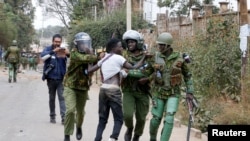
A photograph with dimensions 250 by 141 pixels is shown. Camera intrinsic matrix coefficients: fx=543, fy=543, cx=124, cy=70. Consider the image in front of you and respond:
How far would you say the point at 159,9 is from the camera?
102 feet

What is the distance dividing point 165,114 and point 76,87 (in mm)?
1618

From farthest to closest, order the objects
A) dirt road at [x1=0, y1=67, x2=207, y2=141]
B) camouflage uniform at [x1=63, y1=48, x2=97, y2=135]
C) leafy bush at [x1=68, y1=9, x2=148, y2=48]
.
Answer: leafy bush at [x1=68, y1=9, x2=148, y2=48], dirt road at [x1=0, y1=67, x2=207, y2=141], camouflage uniform at [x1=63, y1=48, x2=97, y2=135]

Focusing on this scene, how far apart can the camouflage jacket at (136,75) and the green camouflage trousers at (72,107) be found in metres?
0.84

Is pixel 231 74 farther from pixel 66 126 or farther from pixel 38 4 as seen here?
pixel 38 4

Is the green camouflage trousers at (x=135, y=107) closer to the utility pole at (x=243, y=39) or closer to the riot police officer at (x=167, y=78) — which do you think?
the riot police officer at (x=167, y=78)

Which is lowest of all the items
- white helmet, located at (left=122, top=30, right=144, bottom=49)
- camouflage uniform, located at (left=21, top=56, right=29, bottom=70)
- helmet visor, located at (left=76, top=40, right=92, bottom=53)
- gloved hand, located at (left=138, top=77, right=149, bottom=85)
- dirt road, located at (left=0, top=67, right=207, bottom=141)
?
camouflage uniform, located at (left=21, top=56, right=29, bottom=70)

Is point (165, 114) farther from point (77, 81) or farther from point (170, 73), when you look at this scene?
point (77, 81)

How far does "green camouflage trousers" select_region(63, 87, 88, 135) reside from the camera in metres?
8.34

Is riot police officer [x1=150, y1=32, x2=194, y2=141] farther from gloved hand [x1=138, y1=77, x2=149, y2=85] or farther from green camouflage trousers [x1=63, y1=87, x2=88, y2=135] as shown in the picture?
green camouflage trousers [x1=63, y1=87, x2=88, y2=135]

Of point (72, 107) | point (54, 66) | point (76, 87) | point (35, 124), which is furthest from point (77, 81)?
point (35, 124)

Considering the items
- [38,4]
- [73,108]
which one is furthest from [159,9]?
[38,4]

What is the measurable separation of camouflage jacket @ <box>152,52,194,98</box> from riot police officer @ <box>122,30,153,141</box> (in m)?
0.27

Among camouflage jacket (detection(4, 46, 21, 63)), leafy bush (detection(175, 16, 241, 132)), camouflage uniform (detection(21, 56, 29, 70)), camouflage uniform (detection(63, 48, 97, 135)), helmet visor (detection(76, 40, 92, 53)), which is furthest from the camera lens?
camouflage uniform (detection(21, 56, 29, 70))

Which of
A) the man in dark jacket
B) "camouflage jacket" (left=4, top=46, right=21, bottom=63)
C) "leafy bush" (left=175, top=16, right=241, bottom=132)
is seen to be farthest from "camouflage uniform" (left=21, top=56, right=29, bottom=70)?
the man in dark jacket
